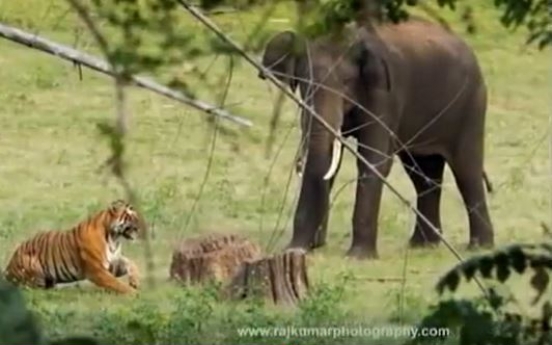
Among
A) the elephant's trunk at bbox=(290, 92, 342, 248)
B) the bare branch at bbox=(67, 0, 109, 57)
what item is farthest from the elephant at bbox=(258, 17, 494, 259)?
the bare branch at bbox=(67, 0, 109, 57)

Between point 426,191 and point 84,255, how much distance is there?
7.15ft

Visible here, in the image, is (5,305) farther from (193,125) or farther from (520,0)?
(193,125)

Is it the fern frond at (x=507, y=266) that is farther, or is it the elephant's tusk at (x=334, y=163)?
the elephant's tusk at (x=334, y=163)

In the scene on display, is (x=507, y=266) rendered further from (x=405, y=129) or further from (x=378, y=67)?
(x=405, y=129)

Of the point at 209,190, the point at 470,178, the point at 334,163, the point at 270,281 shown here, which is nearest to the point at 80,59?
the point at 270,281

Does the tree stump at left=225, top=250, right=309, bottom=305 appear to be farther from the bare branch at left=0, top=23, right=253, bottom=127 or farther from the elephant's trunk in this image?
the bare branch at left=0, top=23, right=253, bottom=127

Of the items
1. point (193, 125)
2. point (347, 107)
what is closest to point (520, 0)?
point (347, 107)

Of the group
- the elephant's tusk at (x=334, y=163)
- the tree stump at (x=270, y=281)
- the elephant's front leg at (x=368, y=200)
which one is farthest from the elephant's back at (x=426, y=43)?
the tree stump at (x=270, y=281)

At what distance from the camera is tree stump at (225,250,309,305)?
280 inches

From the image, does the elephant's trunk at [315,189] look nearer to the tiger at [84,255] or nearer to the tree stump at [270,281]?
the tiger at [84,255]

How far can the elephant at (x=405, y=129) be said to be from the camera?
362 inches

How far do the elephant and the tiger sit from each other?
0.99 metres

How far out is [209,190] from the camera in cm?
1085

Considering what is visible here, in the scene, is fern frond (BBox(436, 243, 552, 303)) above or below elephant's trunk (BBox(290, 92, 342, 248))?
above
